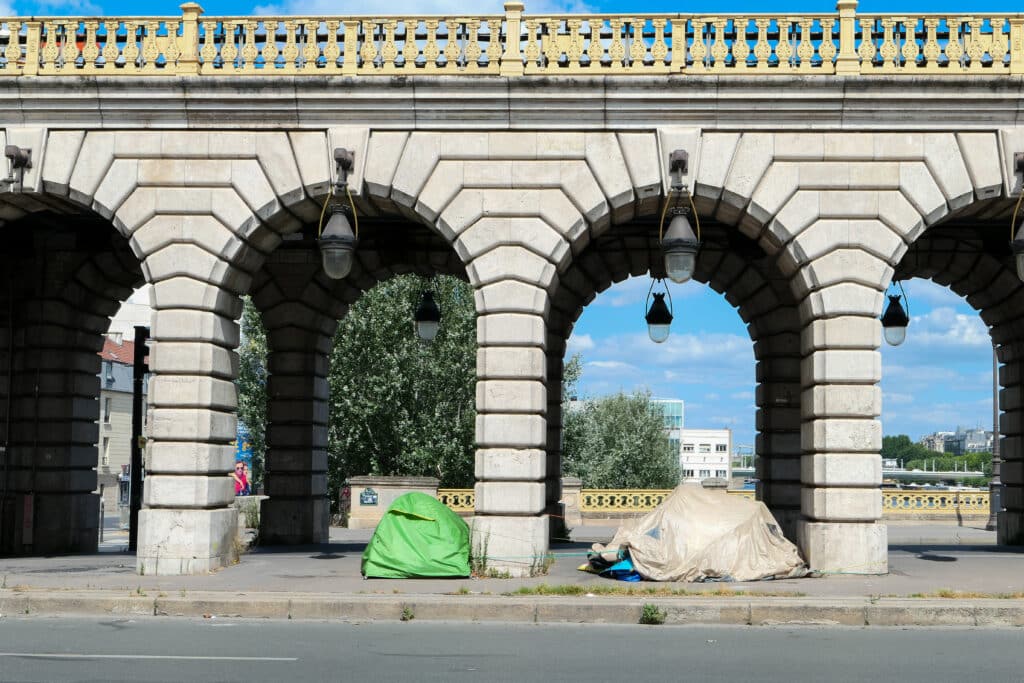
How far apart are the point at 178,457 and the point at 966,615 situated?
32.2 ft

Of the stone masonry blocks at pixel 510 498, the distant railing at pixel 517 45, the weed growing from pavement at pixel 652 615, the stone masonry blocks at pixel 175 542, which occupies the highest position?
the distant railing at pixel 517 45

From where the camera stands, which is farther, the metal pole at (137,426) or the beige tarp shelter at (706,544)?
the metal pole at (137,426)

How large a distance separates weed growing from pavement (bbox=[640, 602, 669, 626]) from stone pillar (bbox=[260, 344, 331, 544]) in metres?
10.7

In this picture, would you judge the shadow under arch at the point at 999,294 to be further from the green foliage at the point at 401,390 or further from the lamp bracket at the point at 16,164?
the green foliage at the point at 401,390

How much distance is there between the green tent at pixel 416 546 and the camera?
1644cm

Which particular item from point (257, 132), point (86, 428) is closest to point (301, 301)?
point (86, 428)

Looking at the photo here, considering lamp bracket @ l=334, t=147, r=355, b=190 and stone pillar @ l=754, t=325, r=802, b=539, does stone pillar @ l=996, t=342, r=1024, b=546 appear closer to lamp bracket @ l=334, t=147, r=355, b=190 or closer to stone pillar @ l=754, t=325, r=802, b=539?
stone pillar @ l=754, t=325, r=802, b=539

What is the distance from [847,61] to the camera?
55.6 ft

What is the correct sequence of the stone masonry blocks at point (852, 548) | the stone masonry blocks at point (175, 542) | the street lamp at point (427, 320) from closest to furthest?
1. the stone masonry blocks at point (852, 548)
2. the stone masonry blocks at point (175, 542)
3. the street lamp at point (427, 320)

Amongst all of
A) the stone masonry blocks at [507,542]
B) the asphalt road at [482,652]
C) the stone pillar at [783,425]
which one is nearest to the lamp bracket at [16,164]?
the asphalt road at [482,652]

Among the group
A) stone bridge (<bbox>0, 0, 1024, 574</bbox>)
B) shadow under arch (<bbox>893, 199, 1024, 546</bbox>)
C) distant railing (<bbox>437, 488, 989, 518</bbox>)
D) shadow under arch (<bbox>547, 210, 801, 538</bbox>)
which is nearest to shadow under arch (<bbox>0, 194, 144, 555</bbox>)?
stone bridge (<bbox>0, 0, 1024, 574</bbox>)

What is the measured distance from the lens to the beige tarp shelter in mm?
16375

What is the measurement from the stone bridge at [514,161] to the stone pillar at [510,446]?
3cm

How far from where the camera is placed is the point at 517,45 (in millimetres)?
17109
